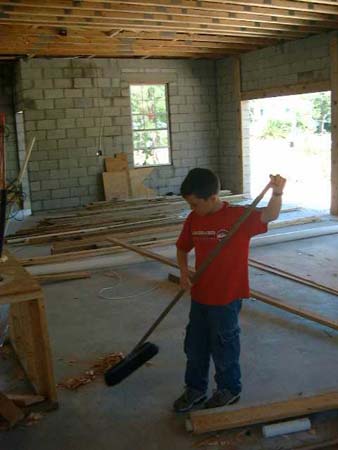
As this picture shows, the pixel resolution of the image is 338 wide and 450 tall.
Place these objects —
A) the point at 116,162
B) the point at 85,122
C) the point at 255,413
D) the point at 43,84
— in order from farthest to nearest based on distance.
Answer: the point at 116,162
the point at 85,122
the point at 43,84
the point at 255,413

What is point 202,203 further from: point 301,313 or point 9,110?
point 9,110

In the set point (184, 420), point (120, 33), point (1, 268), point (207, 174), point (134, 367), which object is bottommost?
point (184, 420)

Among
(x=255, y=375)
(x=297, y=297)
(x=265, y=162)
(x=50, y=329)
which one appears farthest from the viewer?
(x=265, y=162)

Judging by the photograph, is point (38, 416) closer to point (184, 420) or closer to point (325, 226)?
point (184, 420)

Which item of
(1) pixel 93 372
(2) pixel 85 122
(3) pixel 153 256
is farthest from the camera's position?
(2) pixel 85 122

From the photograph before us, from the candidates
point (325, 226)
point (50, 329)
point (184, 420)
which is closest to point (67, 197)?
point (325, 226)

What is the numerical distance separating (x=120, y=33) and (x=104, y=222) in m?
2.89

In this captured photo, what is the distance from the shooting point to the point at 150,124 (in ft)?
34.5

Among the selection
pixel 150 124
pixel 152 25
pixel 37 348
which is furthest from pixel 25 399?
pixel 150 124

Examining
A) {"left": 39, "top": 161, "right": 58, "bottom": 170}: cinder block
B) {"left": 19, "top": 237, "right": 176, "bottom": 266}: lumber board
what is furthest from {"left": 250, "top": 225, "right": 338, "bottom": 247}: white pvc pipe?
{"left": 39, "top": 161, "right": 58, "bottom": 170}: cinder block

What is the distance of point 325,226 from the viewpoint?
23.6ft

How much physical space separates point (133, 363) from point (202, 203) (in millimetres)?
1034

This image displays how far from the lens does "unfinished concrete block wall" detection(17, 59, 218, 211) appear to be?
31.0 ft

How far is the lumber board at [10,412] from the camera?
2.66 meters
